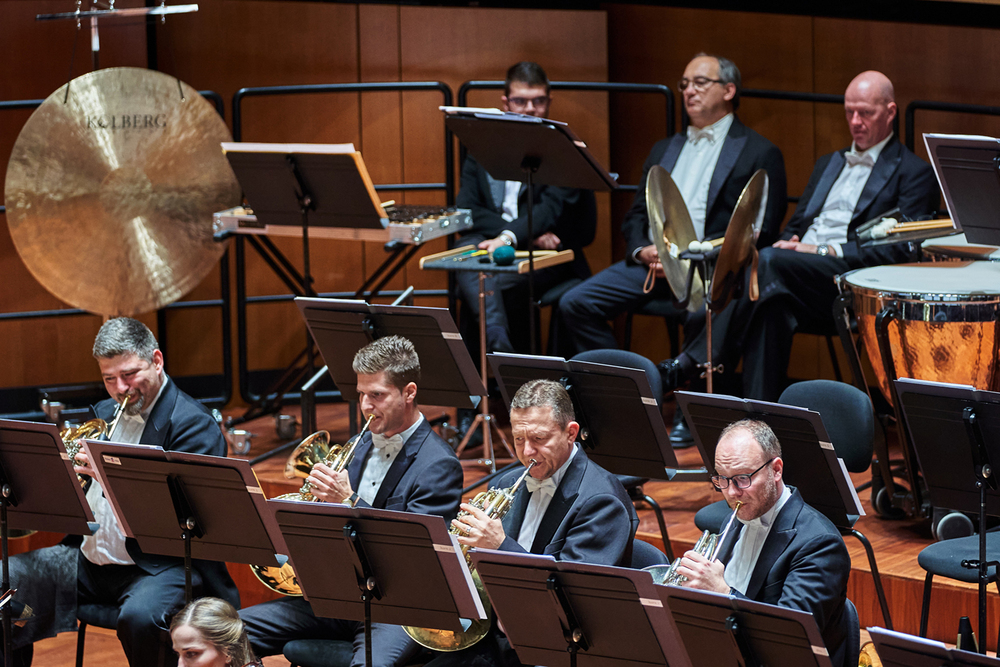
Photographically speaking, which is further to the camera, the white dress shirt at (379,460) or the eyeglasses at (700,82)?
the eyeglasses at (700,82)

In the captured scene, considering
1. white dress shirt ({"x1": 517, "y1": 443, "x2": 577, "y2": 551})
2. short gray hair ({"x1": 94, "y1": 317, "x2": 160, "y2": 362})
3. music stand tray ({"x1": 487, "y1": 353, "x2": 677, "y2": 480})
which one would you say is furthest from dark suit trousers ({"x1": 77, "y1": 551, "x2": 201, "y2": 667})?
music stand tray ({"x1": 487, "y1": 353, "x2": 677, "y2": 480})

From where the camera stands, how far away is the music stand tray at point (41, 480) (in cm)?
407

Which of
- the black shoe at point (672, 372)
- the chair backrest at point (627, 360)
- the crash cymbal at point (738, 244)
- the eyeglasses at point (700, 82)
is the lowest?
the black shoe at point (672, 372)

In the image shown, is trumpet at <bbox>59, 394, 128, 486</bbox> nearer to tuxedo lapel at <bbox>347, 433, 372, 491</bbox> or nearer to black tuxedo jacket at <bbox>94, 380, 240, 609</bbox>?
black tuxedo jacket at <bbox>94, 380, 240, 609</bbox>

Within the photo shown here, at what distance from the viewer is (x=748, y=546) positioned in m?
3.52

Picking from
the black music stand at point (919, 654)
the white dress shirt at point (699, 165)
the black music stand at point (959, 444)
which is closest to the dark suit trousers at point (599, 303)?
the white dress shirt at point (699, 165)

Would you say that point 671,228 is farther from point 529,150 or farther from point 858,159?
point 858,159

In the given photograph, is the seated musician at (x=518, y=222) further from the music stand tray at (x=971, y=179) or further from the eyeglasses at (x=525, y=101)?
the music stand tray at (x=971, y=179)

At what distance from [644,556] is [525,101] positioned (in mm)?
2799

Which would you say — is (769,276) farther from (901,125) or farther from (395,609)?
(395,609)

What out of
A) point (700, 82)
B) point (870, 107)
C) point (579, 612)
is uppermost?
point (700, 82)

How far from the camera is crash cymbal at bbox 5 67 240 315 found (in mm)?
6336

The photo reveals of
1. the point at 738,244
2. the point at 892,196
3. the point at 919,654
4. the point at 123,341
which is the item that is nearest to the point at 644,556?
the point at 919,654

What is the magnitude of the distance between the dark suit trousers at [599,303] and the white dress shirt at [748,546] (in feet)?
8.38
